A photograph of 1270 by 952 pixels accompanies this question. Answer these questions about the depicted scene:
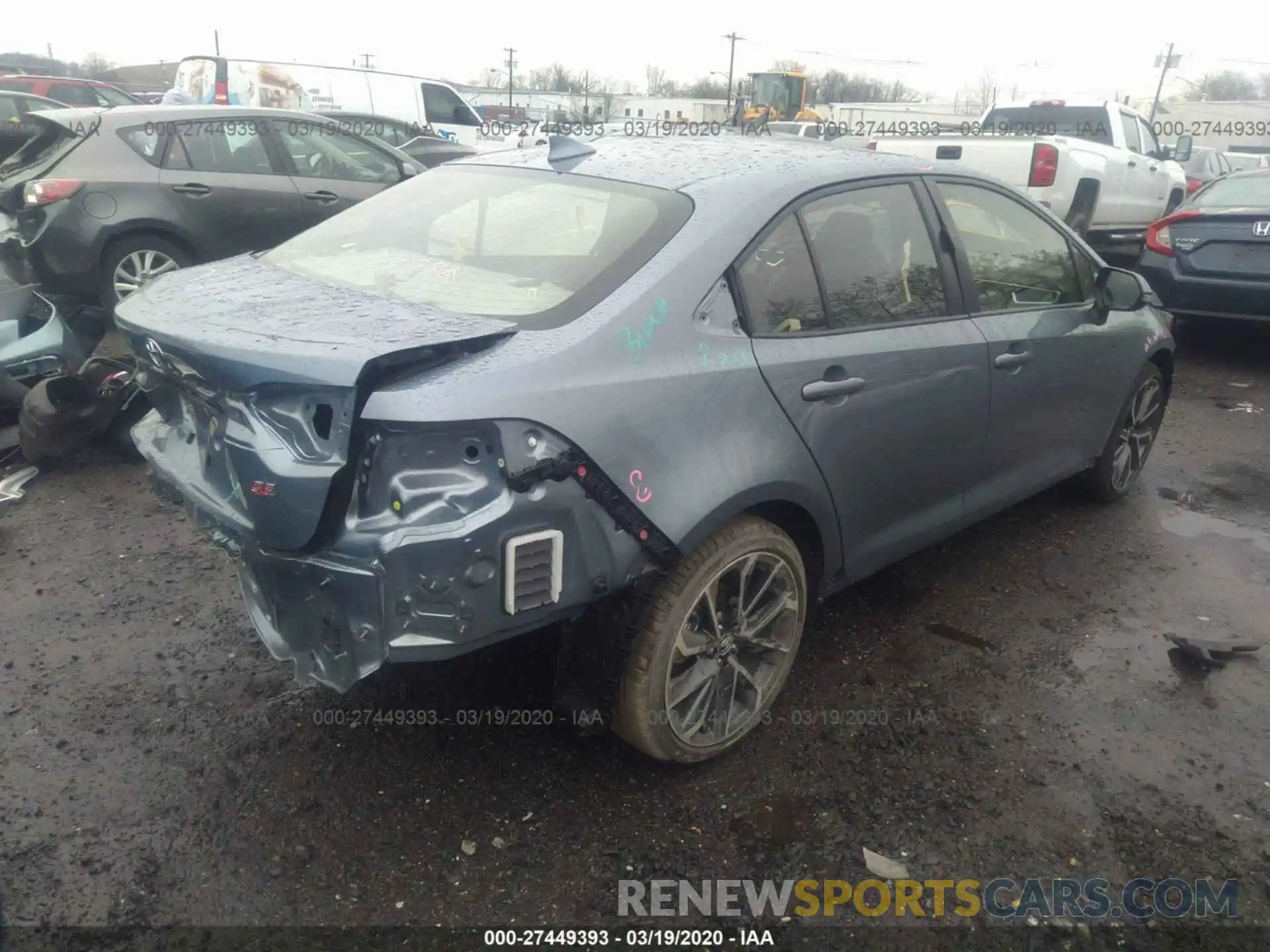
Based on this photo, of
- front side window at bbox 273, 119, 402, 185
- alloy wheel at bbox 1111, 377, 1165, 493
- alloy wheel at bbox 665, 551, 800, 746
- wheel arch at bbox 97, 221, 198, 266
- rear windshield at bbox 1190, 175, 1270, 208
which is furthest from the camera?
front side window at bbox 273, 119, 402, 185

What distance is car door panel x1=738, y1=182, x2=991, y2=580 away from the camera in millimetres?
2670

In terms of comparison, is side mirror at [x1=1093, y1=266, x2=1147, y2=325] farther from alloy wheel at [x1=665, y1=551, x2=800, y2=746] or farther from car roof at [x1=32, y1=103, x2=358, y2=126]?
car roof at [x1=32, y1=103, x2=358, y2=126]

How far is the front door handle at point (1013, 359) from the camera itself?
3344 millimetres

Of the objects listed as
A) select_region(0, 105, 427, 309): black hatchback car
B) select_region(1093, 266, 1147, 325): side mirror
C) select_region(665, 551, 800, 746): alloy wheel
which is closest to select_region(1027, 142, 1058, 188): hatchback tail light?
select_region(1093, 266, 1147, 325): side mirror

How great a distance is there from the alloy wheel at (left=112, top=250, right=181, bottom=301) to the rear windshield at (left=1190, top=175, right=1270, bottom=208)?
7906mm

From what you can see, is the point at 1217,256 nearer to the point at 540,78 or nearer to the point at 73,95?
the point at 73,95

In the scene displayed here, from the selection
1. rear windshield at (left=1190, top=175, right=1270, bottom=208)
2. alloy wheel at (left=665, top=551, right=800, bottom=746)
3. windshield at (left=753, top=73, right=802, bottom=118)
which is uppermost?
windshield at (left=753, top=73, right=802, bottom=118)

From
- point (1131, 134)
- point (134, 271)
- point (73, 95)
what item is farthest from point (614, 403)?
point (73, 95)

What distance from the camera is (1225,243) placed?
6988 millimetres

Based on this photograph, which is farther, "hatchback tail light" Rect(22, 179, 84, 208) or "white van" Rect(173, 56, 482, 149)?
"white van" Rect(173, 56, 482, 149)

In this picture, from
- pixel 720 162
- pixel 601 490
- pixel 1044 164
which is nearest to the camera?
pixel 601 490

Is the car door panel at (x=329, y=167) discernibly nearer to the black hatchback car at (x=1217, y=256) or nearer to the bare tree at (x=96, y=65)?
the black hatchback car at (x=1217, y=256)

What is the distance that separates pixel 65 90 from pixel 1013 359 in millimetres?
21053

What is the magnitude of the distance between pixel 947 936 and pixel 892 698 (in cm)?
95
